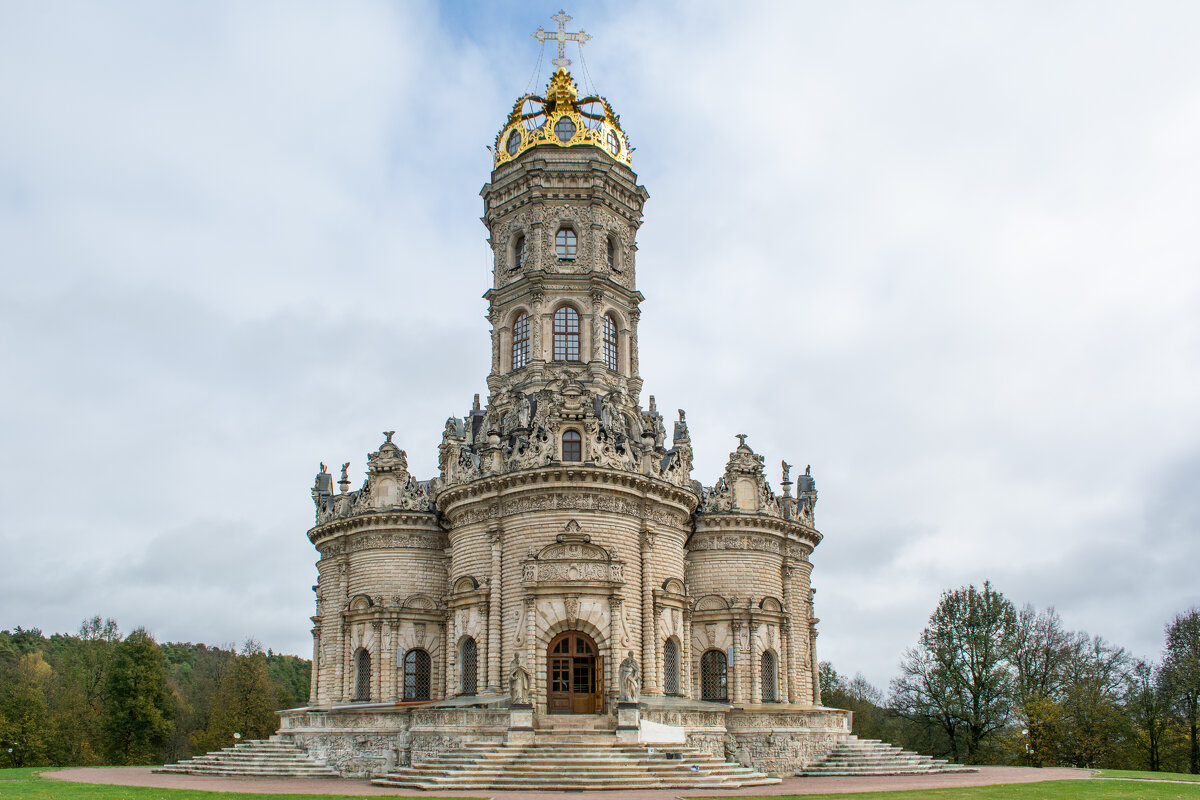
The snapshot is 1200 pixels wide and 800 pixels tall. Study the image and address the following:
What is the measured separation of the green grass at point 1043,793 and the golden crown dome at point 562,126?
100 ft

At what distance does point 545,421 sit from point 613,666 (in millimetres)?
8856

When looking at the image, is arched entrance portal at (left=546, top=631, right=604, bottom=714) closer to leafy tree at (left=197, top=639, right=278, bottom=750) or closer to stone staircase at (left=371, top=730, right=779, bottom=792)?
stone staircase at (left=371, top=730, right=779, bottom=792)

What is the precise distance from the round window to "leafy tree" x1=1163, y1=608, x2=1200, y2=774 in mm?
37652

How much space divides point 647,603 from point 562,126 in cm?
2240

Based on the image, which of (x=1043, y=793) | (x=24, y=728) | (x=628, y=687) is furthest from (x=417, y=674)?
(x=24, y=728)

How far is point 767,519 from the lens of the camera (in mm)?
42594

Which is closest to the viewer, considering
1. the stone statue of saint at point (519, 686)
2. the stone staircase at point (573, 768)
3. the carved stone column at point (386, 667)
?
the stone staircase at point (573, 768)

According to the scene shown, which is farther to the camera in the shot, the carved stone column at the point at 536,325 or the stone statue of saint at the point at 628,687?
the carved stone column at the point at 536,325

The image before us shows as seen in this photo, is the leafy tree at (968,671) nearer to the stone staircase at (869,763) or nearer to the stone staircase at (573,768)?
the stone staircase at (869,763)

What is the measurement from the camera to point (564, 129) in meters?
46.8

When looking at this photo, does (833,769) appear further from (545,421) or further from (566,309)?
(566,309)

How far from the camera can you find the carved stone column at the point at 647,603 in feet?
119

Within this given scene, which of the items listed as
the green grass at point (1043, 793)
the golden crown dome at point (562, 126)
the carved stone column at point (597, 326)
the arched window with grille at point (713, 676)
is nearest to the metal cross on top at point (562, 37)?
the golden crown dome at point (562, 126)

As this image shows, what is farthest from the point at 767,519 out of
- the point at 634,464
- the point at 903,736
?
the point at 903,736
